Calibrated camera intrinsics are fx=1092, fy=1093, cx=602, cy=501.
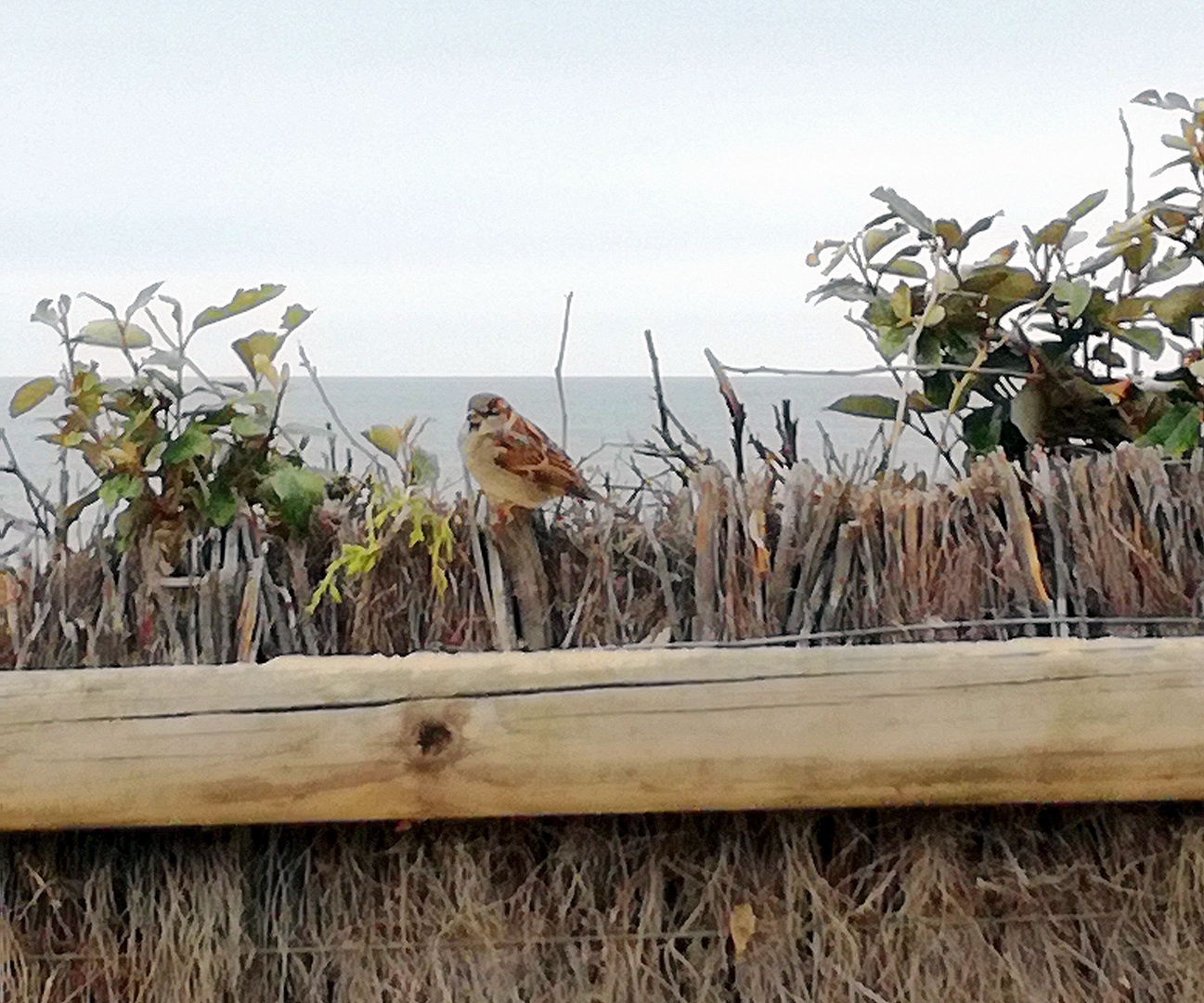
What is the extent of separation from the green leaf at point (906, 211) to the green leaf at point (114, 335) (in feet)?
2.86

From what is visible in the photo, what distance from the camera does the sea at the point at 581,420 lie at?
4.08ft

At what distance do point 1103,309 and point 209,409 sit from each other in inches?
40.9

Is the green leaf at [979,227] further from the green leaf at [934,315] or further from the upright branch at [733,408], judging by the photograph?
the upright branch at [733,408]

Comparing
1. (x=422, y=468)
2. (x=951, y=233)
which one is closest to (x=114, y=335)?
(x=422, y=468)

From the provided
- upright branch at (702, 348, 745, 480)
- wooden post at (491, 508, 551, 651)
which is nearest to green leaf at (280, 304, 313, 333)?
wooden post at (491, 508, 551, 651)

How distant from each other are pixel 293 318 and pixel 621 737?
60cm

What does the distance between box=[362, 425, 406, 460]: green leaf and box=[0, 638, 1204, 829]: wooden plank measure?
0.29 metres

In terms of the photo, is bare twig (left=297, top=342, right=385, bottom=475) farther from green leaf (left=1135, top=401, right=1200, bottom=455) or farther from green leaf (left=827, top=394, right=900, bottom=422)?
green leaf (left=1135, top=401, right=1200, bottom=455)

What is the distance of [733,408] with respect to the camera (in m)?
1.26

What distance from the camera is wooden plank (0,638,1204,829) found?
1031 mm

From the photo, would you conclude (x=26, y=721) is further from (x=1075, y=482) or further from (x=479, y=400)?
(x=1075, y=482)

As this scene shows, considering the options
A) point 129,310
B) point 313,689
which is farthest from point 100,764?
point 129,310

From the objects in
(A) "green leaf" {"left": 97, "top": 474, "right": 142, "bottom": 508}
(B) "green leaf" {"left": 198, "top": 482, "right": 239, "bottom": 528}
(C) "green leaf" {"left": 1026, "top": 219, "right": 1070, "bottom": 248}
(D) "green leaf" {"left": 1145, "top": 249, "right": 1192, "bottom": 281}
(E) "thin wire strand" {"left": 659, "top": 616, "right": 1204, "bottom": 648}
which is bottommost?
(E) "thin wire strand" {"left": 659, "top": 616, "right": 1204, "bottom": 648}

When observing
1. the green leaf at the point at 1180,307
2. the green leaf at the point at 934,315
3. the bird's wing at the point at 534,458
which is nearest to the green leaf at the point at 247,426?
the bird's wing at the point at 534,458
